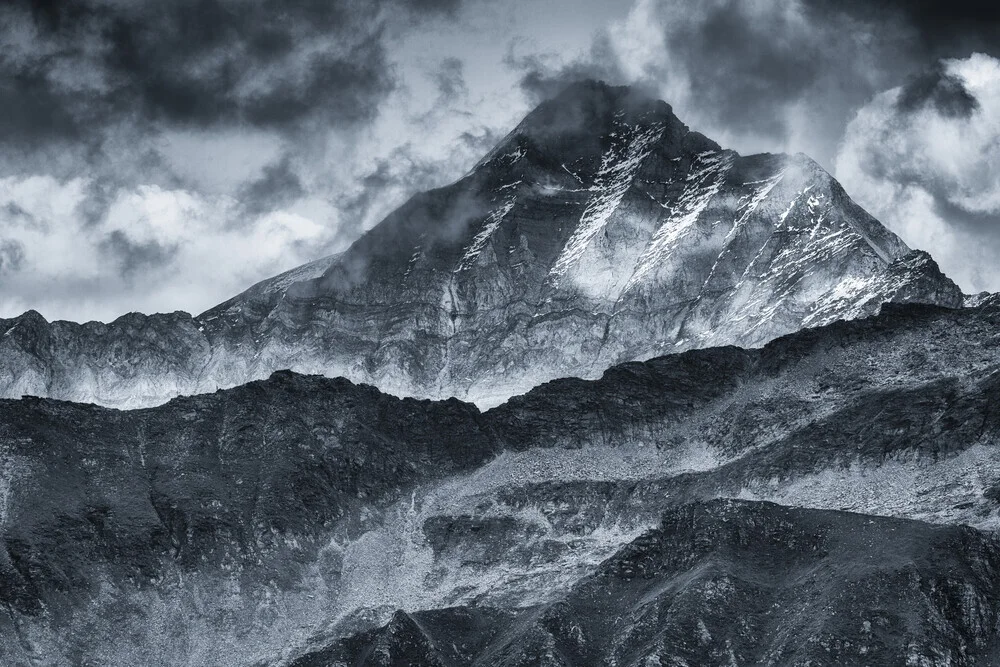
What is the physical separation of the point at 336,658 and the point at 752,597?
51591mm

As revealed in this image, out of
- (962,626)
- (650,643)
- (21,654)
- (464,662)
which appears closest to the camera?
(962,626)

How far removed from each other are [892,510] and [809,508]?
10.2 meters

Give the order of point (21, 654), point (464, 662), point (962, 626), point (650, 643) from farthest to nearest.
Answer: point (21, 654) → point (464, 662) → point (650, 643) → point (962, 626)

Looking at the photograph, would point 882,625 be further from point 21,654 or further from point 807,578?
point 21,654

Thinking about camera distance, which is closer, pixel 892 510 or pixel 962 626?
pixel 962 626

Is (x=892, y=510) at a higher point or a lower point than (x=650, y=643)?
higher

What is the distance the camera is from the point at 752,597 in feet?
589

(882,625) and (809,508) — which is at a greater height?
(809,508)

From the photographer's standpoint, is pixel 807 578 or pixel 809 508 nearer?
pixel 807 578

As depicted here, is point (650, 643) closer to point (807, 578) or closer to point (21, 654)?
point (807, 578)

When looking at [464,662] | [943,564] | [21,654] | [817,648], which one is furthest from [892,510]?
[21,654]

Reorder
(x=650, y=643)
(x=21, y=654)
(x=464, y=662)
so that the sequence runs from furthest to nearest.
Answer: (x=21, y=654), (x=464, y=662), (x=650, y=643)

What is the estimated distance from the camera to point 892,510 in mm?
192875

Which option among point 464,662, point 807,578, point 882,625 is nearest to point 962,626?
point 882,625
